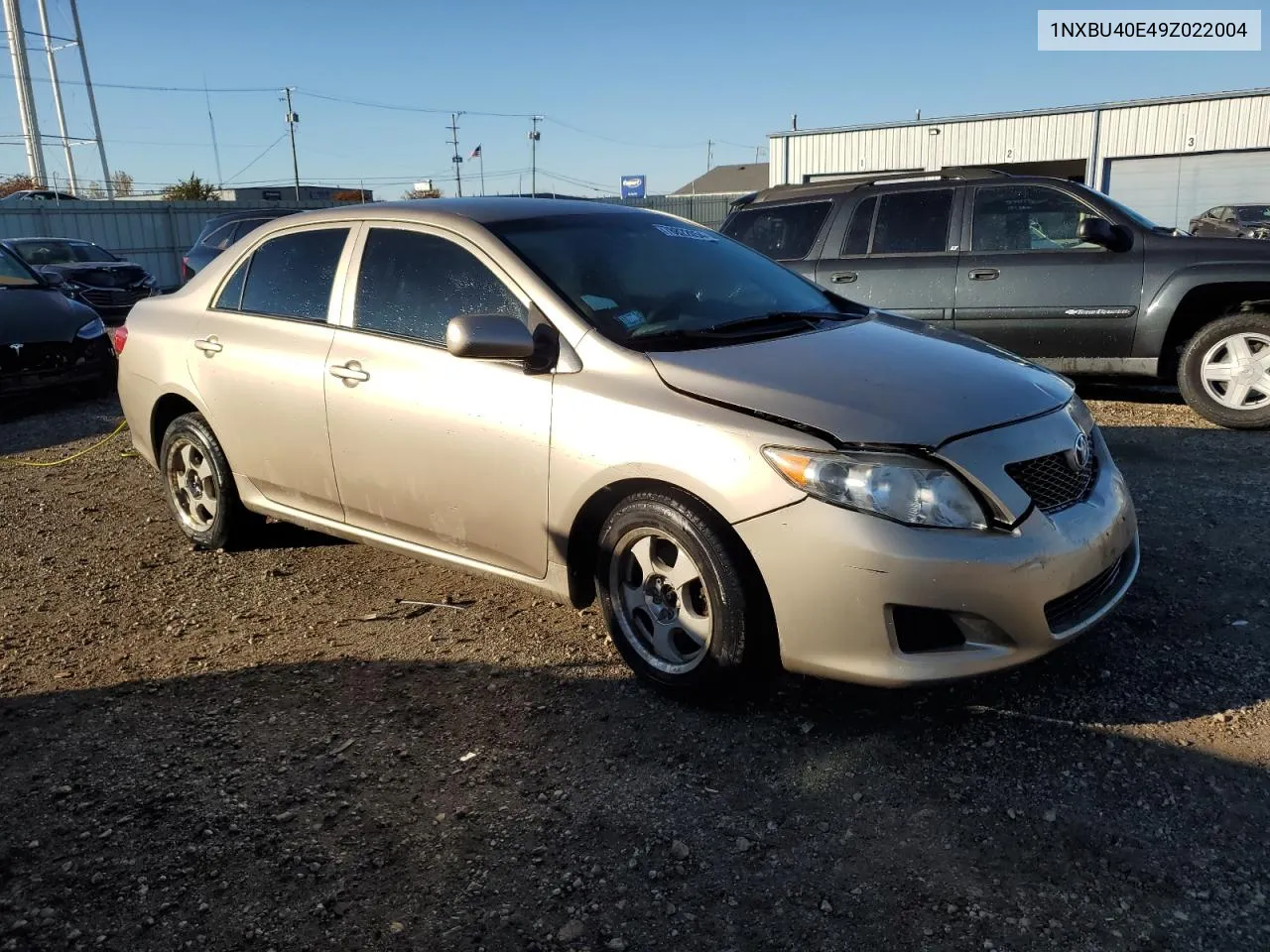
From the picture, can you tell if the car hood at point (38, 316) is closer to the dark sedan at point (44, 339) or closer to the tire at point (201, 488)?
the dark sedan at point (44, 339)

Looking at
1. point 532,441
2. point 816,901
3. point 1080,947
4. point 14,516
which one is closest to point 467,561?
point 532,441

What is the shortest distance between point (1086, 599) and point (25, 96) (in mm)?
59811

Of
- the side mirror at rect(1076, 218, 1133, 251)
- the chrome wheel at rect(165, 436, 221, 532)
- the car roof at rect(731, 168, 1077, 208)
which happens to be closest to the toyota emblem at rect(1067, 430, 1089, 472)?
the chrome wheel at rect(165, 436, 221, 532)

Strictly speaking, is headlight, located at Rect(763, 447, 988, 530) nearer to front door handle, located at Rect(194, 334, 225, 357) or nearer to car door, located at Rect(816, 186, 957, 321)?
front door handle, located at Rect(194, 334, 225, 357)

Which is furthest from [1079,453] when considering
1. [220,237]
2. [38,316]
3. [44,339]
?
[220,237]

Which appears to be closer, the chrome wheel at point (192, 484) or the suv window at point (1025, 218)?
the chrome wheel at point (192, 484)

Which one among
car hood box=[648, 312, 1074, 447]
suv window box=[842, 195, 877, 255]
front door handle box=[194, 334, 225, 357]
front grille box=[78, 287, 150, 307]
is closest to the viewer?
car hood box=[648, 312, 1074, 447]

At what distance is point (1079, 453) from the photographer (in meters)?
3.27

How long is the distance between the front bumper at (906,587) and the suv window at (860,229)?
528 centimetres

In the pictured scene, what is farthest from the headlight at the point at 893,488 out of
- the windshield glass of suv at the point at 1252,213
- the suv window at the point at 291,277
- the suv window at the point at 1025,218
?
the windshield glass of suv at the point at 1252,213

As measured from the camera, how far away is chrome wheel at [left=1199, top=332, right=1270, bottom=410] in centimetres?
679

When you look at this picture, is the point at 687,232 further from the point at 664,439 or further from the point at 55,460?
the point at 55,460

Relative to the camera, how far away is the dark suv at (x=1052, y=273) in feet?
22.5

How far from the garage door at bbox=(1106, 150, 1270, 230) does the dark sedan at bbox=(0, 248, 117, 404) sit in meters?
27.9
